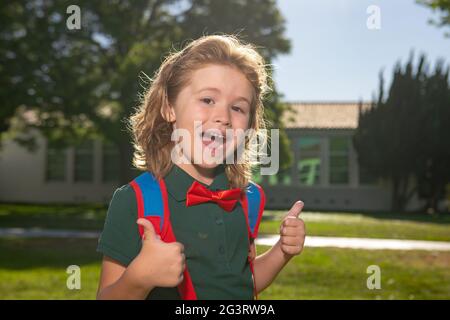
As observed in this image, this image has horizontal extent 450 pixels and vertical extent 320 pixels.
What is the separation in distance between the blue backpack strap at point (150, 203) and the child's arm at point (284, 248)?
0.41 m

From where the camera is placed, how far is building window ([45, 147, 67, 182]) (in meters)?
29.9

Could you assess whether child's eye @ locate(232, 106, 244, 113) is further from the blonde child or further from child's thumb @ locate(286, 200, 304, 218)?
child's thumb @ locate(286, 200, 304, 218)

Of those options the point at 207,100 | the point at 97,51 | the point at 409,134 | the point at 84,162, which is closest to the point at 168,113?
the point at 207,100

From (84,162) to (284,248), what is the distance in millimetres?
28475

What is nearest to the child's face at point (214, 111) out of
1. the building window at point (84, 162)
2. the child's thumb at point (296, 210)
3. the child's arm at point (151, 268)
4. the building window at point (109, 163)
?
the child's thumb at point (296, 210)

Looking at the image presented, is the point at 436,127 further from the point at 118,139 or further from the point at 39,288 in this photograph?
the point at 39,288

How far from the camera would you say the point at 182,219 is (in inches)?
68.6

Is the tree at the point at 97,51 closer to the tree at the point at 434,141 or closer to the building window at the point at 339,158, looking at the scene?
the tree at the point at 434,141

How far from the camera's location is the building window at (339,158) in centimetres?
2588

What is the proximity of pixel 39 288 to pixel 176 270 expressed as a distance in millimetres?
5527

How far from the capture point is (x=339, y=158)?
85.5ft

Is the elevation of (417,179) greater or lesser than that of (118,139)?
lesser
